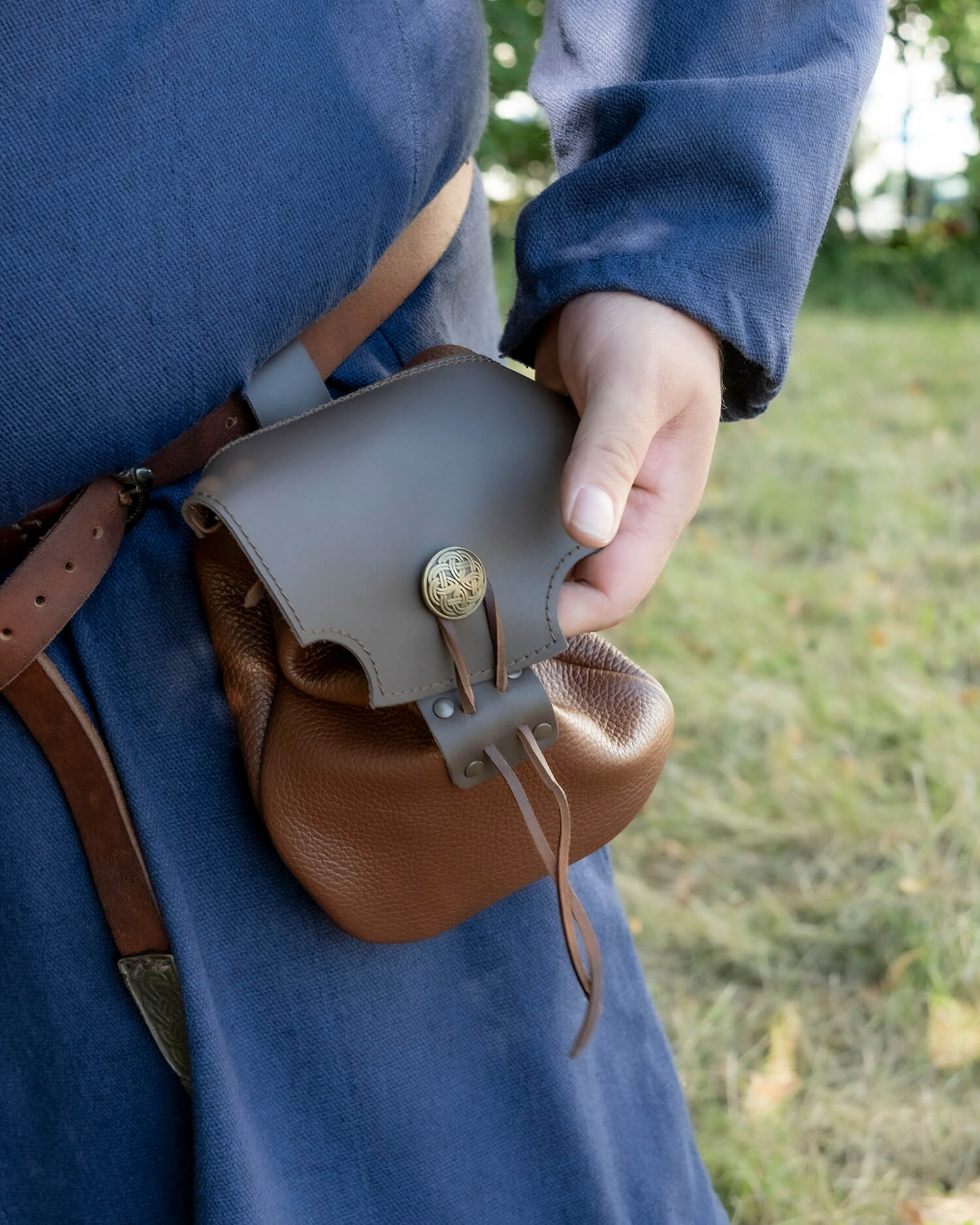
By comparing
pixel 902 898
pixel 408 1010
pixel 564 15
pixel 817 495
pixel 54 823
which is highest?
pixel 564 15

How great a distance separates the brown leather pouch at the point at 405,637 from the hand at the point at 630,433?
0.03 meters

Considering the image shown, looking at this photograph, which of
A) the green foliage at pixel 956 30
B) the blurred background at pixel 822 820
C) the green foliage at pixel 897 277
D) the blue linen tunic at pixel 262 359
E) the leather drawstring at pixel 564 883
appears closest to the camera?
the blue linen tunic at pixel 262 359

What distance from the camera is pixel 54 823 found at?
32.0 inches

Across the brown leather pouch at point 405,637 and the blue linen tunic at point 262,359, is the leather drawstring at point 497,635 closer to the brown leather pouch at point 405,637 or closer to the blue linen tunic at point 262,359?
the brown leather pouch at point 405,637

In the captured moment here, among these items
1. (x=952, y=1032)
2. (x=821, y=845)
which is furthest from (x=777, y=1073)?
(x=821, y=845)

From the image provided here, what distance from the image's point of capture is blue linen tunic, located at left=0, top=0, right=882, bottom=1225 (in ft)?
2.31

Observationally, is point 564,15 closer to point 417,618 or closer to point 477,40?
point 477,40

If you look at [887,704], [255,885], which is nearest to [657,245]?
[255,885]

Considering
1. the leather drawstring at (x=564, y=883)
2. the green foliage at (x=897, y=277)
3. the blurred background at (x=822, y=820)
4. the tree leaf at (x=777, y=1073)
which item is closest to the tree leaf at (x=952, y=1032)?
the blurred background at (x=822, y=820)

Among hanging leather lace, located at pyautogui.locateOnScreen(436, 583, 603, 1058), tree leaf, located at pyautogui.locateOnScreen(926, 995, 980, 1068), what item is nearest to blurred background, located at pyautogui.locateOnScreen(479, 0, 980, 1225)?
tree leaf, located at pyautogui.locateOnScreen(926, 995, 980, 1068)

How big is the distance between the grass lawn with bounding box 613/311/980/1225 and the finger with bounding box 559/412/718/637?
138 centimetres

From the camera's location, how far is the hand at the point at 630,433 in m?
0.75

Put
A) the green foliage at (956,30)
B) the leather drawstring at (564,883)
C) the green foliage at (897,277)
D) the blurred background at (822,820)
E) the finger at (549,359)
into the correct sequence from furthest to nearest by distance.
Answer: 1. the green foliage at (897,277)
2. the green foliage at (956,30)
3. the blurred background at (822,820)
4. the finger at (549,359)
5. the leather drawstring at (564,883)

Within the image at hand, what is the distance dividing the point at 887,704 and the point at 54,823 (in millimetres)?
2508
